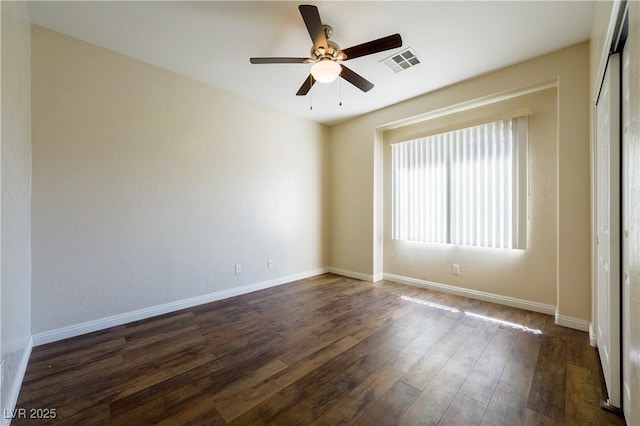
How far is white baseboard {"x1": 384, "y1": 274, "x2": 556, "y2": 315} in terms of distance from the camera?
9.28 feet

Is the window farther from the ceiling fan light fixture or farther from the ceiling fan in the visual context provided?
the ceiling fan light fixture

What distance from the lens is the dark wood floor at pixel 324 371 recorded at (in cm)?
145

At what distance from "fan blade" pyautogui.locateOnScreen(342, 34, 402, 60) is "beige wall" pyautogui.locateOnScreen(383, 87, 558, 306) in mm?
1974

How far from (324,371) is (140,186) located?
8.57ft

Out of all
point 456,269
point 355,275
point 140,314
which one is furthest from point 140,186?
point 456,269

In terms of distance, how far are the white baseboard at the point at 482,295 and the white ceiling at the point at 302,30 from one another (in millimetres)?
2712

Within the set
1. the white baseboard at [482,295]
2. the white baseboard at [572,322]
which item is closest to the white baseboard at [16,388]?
the white baseboard at [482,295]

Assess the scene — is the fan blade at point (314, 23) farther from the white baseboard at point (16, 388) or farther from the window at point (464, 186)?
the white baseboard at point (16, 388)

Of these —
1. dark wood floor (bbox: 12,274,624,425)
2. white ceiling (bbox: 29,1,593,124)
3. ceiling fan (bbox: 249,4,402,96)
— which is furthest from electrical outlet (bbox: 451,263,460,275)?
ceiling fan (bbox: 249,4,402,96)

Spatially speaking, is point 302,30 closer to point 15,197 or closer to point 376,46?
point 376,46

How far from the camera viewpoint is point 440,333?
2.39m

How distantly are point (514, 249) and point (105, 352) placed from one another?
429 cm

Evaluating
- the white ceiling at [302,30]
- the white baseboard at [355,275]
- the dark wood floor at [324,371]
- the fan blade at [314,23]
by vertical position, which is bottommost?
the dark wood floor at [324,371]

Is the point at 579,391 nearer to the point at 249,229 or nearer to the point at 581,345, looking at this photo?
the point at 581,345
